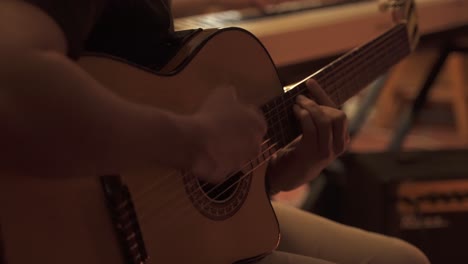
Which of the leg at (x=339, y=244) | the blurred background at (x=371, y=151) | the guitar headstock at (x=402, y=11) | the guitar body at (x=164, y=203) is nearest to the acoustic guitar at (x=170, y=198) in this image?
the guitar body at (x=164, y=203)

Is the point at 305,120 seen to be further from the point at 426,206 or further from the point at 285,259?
the point at 426,206

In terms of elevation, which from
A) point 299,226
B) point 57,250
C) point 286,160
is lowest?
point 299,226

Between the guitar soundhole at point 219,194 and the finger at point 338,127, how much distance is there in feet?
0.55

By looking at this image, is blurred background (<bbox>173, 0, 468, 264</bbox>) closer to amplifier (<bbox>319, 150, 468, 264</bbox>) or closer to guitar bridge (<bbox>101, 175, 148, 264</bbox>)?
amplifier (<bbox>319, 150, 468, 264</bbox>)

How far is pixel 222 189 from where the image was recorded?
834mm

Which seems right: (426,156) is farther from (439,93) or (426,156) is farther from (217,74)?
(439,93)

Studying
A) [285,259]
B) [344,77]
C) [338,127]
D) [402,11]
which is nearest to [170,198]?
[285,259]

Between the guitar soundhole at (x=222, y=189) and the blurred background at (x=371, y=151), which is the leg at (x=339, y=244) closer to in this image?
the guitar soundhole at (x=222, y=189)

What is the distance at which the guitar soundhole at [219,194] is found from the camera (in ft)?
2.49

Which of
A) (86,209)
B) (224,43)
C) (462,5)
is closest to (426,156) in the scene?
(462,5)

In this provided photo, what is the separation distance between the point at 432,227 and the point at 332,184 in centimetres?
38

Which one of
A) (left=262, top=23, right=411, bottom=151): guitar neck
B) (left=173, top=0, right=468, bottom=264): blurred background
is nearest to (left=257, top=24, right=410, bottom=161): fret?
(left=262, top=23, right=411, bottom=151): guitar neck

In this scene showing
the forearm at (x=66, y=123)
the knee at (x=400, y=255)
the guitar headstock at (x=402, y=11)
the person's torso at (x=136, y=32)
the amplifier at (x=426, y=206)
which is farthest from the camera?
the amplifier at (x=426, y=206)

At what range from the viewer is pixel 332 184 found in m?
1.84
